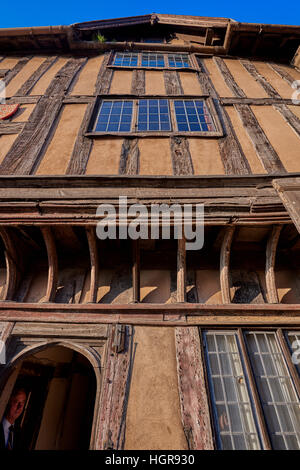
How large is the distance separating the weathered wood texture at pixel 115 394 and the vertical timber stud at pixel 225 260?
5.21 ft

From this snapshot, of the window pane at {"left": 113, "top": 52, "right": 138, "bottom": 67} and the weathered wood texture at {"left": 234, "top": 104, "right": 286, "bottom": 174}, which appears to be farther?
the window pane at {"left": 113, "top": 52, "right": 138, "bottom": 67}

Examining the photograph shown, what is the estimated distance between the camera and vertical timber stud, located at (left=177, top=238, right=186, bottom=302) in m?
3.84

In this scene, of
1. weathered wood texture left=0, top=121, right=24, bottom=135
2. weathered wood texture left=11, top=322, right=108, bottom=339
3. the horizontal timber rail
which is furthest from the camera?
weathered wood texture left=0, top=121, right=24, bottom=135

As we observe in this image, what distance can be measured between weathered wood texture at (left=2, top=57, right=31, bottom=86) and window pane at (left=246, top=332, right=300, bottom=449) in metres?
8.79

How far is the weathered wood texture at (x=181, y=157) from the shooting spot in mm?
4558

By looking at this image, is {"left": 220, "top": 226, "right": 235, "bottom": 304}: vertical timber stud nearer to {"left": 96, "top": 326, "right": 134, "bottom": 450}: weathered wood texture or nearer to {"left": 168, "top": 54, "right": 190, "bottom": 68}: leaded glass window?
{"left": 96, "top": 326, "right": 134, "bottom": 450}: weathered wood texture

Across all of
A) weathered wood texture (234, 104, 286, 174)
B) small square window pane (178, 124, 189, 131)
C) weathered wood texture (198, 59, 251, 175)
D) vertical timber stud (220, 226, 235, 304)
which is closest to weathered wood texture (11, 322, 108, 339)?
vertical timber stud (220, 226, 235, 304)

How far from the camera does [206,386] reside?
3.12 m

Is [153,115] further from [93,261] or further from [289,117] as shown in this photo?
[93,261]

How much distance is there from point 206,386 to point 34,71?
9165mm

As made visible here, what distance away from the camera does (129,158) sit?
4805 millimetres

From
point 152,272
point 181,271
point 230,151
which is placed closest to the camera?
point 181,271

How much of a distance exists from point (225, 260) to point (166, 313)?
1299 millimetres

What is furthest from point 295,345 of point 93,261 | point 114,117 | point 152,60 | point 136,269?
point 152,60
